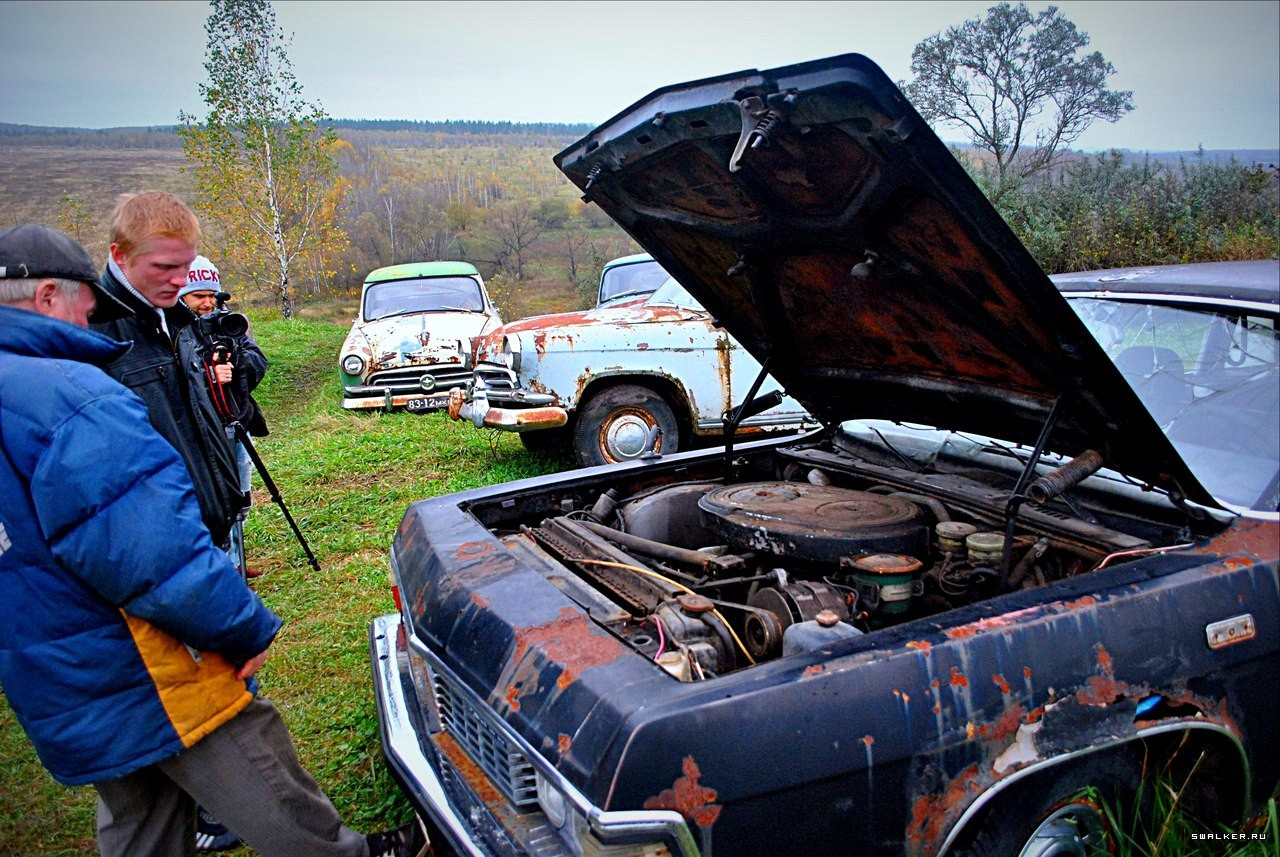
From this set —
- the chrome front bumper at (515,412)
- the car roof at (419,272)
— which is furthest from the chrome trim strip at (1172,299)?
the car roof at (419,272)

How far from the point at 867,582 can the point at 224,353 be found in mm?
3089

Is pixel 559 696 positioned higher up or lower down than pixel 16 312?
lower down

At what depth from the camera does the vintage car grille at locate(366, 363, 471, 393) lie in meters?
9.24

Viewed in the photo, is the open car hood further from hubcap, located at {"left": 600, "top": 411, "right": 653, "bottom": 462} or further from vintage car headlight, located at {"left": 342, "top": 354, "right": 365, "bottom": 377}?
vintage car headlight, located at {"left": 342, "top": 354, "right": 365, "bottom": 377}

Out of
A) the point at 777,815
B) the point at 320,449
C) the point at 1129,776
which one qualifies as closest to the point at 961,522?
the point at 1129,776

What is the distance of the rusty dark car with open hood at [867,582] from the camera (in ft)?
5.16

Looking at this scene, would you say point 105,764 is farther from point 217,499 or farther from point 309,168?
point 309,168

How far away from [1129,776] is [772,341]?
1802 mm

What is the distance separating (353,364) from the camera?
30.1ft

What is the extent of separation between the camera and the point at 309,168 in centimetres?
1989

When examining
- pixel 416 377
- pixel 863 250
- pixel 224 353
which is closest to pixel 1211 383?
pixel 863 250

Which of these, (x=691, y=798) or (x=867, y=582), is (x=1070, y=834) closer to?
(x=867, y=582)

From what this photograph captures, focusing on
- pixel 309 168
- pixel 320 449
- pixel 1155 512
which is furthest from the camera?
pixel 309 168

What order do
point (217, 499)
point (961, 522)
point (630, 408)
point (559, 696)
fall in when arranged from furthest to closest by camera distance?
point (630, 408)
point (217, 499)
point (961, 522)
point (559, 696)
